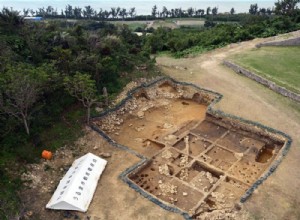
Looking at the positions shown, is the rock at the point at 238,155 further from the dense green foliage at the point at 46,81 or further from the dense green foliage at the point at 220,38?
the dense green foliage at the point at 220,38

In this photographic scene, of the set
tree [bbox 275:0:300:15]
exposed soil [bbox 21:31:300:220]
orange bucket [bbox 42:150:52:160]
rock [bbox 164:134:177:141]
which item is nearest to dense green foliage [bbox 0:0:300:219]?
orange bucket [bbox 42:150:52:160]

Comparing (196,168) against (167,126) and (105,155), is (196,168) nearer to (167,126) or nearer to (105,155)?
(167,126)

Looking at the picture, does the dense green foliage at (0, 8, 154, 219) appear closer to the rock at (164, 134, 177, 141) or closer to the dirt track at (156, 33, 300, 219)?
the dirt track at (156, 33, 300, 219)

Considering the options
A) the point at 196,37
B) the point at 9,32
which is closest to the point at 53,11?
the point at 196,37

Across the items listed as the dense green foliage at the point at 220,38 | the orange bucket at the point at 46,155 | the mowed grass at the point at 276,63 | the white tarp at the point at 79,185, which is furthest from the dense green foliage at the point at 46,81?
the mowed grass at the point at 276,63

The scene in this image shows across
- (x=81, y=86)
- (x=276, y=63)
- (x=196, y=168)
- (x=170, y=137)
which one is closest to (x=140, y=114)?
(x=170, y=137)
